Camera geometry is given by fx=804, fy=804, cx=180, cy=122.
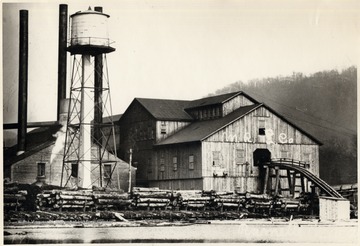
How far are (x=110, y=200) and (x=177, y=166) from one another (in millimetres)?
11778

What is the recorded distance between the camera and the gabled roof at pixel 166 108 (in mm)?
56812

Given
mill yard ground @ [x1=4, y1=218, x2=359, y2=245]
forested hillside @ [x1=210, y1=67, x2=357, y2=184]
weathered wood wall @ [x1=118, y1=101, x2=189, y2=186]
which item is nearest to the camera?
mill yard ground @ [x1=4, y1=218, x2=359, y2=245]

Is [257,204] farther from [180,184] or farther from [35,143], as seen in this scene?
[35,143]

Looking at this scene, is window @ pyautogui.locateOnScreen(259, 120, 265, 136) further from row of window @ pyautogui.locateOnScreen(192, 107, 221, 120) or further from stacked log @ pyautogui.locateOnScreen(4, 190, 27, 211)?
stacked log @ pyautogui.locateOnScreen(4, 190, 27, 211)

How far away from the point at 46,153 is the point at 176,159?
880 centimetres

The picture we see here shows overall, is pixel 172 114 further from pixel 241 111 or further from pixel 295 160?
pixel 295 160

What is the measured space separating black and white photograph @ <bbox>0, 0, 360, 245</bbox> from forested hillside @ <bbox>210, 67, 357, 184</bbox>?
26cm

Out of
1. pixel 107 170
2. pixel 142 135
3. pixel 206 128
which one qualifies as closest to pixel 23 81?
pixel 107 170

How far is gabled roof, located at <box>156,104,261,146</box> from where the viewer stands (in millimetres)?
52219

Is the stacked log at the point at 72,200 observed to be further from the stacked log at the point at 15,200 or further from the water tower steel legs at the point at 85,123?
the water tower steel legs at the point at 85,123

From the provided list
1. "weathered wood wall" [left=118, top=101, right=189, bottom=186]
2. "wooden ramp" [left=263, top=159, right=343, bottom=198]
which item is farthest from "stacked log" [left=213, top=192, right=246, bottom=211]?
"weathered wood wall" [left=118, top=101, right=189, bottom=186]

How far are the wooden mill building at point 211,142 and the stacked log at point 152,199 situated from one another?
6.34 m

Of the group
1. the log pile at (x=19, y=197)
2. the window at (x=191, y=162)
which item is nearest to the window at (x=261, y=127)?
the window at (x=191, y=162)

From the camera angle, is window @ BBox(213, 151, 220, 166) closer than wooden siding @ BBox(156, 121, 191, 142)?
Yes
